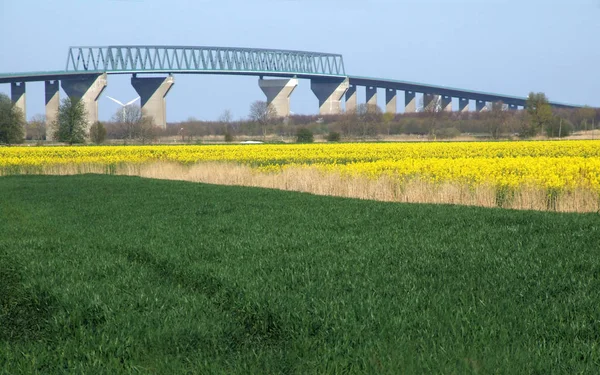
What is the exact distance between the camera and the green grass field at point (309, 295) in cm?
582

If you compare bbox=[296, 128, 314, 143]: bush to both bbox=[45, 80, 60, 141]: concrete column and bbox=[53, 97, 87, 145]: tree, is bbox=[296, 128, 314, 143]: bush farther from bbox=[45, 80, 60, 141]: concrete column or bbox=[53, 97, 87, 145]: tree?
bbox=[45, 80, 60, 141]: concrete column

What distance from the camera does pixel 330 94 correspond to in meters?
137

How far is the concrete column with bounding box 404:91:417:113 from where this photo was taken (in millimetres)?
152000

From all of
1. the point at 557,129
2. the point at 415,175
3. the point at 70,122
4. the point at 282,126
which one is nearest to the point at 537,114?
the point at 557,129

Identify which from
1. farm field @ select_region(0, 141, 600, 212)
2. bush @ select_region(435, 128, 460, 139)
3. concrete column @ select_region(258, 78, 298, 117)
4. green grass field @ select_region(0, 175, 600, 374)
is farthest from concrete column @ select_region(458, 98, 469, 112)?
green grass field @ select_region(0, 175, 600, 374)

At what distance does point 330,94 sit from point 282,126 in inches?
1508

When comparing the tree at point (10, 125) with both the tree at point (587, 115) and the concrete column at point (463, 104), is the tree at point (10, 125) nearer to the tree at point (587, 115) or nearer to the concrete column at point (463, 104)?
the tree at point (587, 115)

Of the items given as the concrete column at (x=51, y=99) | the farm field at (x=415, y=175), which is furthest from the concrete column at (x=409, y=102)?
the farm field at (x=415, y=175)

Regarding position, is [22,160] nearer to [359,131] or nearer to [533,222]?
[533,222]

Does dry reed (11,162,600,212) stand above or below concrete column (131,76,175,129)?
below

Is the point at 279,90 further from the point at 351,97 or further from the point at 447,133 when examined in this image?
the point at 447,133

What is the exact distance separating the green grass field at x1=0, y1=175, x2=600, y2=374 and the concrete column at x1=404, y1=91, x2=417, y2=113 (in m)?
141

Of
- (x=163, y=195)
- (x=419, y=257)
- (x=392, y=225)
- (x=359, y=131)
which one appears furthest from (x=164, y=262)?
(x=359, y=131)

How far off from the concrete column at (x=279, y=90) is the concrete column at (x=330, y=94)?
9.57 meters
